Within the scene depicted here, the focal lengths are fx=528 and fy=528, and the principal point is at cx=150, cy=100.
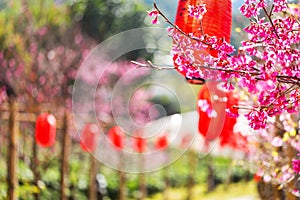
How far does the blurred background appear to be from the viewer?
Answer: 8.50 metres

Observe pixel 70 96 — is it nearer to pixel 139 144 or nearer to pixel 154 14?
pixel 139 144

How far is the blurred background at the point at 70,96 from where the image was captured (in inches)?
335

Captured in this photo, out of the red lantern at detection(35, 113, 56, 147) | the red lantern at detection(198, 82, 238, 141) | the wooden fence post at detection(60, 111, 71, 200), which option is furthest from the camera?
the wooden fence post at detection(60, 111, 71, 200)

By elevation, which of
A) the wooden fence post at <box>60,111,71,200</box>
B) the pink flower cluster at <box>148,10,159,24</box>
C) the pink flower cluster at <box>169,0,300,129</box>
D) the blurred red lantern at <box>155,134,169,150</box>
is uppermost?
the blurred red lantern at <box>155,134,169,150</box>

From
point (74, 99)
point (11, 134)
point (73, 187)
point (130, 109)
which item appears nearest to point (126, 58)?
point (130, 109)

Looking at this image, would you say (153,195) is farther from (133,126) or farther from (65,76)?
(65,76)

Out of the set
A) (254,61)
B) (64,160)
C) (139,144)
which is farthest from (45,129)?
(254,61)

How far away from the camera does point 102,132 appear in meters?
9.65

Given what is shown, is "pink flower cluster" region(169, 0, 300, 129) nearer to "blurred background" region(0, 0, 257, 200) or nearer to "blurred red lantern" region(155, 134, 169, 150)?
"blurred background" region(0, 0, 257, 200)

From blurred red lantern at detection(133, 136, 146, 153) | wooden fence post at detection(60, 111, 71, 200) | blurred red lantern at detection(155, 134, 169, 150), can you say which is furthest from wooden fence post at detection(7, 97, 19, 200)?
blurred red lantern at detection(155, 134, 169, 150)

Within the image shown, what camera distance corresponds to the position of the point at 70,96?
11.5 meters

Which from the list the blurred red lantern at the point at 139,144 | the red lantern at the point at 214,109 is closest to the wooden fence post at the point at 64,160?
the blurred red lantern at the point at 139,144

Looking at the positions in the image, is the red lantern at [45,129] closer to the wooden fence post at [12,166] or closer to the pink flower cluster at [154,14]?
the wooden fence post at [12,166]

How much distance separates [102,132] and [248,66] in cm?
771
